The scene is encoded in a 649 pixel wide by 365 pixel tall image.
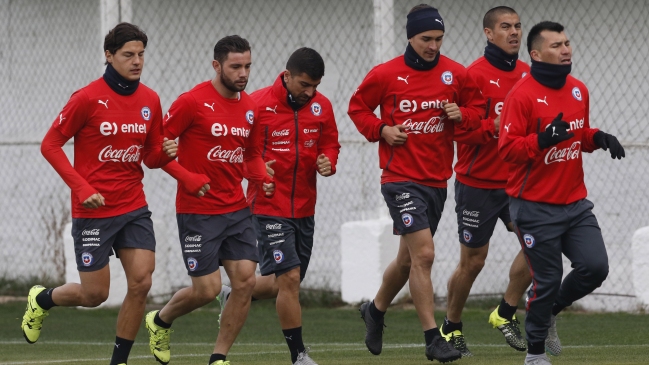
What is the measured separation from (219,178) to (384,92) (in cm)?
133

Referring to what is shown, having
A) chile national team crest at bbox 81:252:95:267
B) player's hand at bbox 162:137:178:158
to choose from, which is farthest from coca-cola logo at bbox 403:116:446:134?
chile national team crest at bbox 81:252:95:267

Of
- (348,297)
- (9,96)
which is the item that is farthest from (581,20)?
(9,96)

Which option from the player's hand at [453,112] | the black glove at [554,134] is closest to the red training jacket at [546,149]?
the black glove at [554,134]

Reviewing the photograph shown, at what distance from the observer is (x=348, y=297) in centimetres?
1345

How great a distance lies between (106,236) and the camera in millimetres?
8188

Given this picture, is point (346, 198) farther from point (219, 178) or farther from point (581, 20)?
point (219, 178)

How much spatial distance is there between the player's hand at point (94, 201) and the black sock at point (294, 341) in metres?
1.56

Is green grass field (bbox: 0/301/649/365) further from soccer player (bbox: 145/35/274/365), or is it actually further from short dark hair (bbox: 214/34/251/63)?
short dark hair (bbox: 214/34/251/63)

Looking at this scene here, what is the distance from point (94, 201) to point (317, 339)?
391 cm

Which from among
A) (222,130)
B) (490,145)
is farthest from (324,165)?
(490,145)

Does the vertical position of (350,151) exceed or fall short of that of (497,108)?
it falls short

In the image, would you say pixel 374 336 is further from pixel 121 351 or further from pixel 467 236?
pixel 121 351

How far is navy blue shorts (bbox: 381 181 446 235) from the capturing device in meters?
8.78

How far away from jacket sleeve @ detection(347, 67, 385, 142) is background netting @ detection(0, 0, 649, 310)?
395 centimetres
